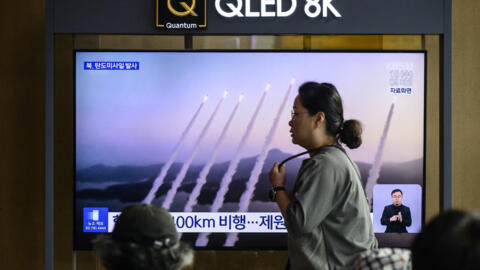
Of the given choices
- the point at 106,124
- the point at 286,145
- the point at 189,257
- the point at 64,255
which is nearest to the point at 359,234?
the point at 189,257

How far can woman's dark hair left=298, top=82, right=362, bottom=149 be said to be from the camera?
2.85 m

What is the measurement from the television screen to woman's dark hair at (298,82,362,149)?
4.16 ft

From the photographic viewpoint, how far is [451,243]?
1.02 meters

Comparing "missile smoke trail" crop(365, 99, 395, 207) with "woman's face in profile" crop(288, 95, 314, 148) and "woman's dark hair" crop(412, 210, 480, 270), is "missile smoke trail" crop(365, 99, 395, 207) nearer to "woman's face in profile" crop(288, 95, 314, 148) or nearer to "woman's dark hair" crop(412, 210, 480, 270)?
"woman's face in profile" crop(288, 95, 314, 148)

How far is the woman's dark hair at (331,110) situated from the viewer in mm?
2850

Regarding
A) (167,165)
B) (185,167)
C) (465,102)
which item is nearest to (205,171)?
(185,167)

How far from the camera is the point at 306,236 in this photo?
2.72 m

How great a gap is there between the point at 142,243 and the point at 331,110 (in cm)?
149

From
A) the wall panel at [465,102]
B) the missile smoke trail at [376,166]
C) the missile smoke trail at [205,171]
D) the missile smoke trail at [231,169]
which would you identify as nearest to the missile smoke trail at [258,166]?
the missile smoke trail at [231,169]

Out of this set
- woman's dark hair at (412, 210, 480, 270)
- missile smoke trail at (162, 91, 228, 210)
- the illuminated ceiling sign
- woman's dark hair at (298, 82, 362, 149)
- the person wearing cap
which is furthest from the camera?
missile smoke trail at (162, 91, 228, 210)

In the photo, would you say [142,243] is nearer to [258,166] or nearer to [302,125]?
[302,125]

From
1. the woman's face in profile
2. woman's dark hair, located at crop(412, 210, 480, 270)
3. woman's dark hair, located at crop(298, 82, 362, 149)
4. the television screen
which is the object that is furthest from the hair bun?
woman's dark hair, located at crop(412, 210, 480, 270)

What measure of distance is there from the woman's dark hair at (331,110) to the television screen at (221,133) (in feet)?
4.16

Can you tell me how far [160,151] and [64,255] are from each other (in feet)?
3.29
